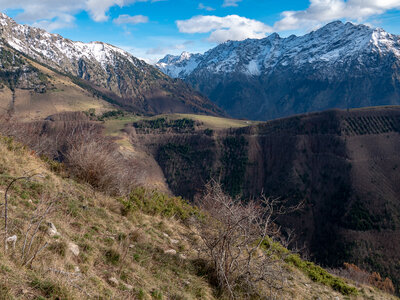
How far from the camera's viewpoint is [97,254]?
273 inches

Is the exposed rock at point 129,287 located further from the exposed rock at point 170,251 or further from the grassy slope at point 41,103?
the grassy slope at point 41,103

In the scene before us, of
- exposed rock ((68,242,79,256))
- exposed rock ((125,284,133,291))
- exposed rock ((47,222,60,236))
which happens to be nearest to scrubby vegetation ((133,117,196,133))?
exposed rock ((47,222,60,236))

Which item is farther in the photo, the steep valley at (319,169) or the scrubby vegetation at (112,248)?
the steep valley at (319,169)

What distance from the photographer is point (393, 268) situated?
70875mm

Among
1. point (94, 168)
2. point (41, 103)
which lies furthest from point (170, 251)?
point (41, 103)

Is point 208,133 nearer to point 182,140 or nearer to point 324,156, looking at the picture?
point 182,140

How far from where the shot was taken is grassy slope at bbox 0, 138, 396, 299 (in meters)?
4.87

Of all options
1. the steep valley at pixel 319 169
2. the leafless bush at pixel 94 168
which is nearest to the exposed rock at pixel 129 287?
the leafless bush at pixel 94 168

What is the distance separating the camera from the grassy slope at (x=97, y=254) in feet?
16.0

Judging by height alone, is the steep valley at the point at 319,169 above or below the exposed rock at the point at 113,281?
below

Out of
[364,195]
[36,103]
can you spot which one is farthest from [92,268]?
[36,103]

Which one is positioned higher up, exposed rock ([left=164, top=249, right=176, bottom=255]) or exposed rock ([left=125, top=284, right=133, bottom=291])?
exposed rock ([left=125, top=284, right=133, bottom=291])

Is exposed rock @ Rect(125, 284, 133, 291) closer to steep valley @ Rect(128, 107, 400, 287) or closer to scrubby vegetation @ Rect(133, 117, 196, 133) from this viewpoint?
steep valley @ Rect(128, 107, 400, 287)

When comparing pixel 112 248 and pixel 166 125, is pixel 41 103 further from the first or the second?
pixel 112 248
